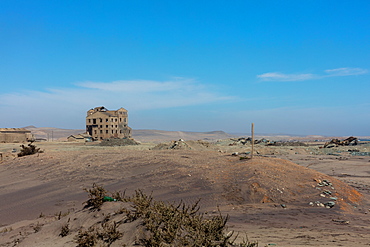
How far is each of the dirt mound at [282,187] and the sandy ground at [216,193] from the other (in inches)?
1.3

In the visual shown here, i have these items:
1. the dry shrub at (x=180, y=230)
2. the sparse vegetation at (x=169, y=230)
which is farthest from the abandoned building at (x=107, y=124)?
the dry shrub at (x=180, y=230)

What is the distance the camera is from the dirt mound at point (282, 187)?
10.4 metres

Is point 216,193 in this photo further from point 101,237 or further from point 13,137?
A: point 13,137

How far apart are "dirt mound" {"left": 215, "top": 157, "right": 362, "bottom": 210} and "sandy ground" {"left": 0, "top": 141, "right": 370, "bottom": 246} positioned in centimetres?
3

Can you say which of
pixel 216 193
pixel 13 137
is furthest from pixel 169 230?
pixel 13 137

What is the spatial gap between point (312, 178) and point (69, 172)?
11483 mm

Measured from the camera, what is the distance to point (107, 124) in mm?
62125

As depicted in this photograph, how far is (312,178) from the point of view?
12.6 meters

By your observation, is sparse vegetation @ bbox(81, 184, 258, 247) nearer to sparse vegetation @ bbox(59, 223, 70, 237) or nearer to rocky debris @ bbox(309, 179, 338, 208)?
sparse vegetation @ bbox(59, 223, 70, 237)

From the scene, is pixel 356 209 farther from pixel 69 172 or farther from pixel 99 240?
pixel 69 172

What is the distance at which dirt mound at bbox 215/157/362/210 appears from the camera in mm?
10430

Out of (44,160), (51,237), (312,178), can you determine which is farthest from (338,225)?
(44,160)

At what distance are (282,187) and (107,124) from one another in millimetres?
54112

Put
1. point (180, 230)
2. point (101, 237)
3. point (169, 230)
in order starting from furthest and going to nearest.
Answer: point (101, 237), point (180, 230), point (169, 230)
